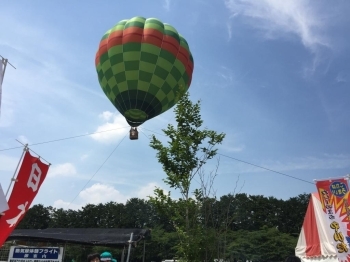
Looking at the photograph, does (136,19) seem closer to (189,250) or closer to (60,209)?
(189,250)

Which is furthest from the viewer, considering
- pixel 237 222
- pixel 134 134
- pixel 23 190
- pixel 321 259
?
pixel 237 222

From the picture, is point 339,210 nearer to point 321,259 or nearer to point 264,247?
point 321,259

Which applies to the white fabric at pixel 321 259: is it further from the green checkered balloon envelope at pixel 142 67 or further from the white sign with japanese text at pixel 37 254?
the white sign with japanese text at pixel 37 254

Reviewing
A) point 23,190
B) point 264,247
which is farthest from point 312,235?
point 264,247

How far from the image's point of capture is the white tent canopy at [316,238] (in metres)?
13.9

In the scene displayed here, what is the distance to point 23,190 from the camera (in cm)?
649

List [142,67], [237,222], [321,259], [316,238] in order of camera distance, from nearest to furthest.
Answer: [321,259] < [316,238] < [142,67] < [237,222]

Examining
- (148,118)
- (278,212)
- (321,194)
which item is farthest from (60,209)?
(321,194)

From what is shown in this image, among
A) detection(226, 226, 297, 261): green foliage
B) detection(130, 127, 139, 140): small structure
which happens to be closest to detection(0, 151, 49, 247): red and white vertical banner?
detection(130, 127, 139, 140): small structure

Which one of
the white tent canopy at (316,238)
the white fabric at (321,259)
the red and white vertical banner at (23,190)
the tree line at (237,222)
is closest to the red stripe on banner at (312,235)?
the white tent canopy at (316,238)

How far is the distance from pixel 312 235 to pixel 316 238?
0.99ft

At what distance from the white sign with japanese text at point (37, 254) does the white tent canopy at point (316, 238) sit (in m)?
10.1

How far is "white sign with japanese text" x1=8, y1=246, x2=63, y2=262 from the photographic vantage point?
7.92m

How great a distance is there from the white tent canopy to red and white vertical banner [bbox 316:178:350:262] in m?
3.36
